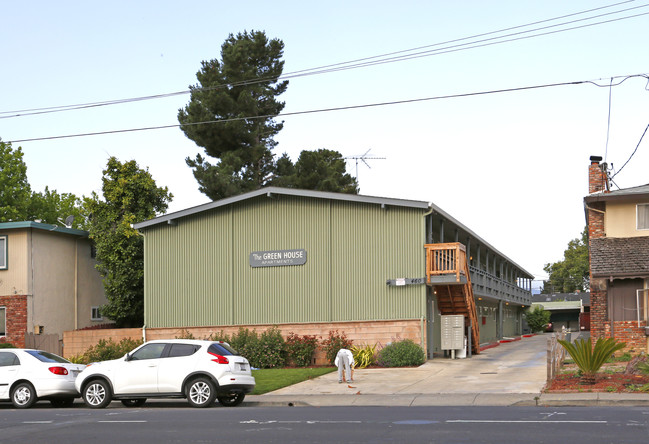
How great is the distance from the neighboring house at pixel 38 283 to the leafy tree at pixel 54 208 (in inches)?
569

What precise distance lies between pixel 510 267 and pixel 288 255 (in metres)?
29.2

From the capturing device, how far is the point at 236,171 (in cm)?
5391

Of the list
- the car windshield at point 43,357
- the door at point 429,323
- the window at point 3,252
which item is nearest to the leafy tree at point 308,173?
the window at point 3,252

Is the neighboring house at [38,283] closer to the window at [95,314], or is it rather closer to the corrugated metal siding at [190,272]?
the window at [95,314]

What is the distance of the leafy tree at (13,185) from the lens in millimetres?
52216

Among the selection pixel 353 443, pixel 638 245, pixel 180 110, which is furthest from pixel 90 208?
pixel 353 443

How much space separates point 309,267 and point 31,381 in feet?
42.3

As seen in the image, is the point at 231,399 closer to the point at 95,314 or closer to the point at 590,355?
the point at 590,355

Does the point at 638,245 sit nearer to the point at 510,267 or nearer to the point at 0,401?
the point at 0,401

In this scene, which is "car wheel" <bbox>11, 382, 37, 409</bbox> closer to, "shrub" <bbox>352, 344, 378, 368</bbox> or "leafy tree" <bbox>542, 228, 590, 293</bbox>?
"shrub" <bbox>352, 344, 378, 368</bbox>

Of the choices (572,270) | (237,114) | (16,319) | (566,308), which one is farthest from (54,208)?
(572,270)

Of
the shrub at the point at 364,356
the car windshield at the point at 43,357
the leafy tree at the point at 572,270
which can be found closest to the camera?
the car windshield at the point at 43,357

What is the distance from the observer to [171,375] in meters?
19.9

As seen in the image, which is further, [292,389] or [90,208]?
[90,208]
